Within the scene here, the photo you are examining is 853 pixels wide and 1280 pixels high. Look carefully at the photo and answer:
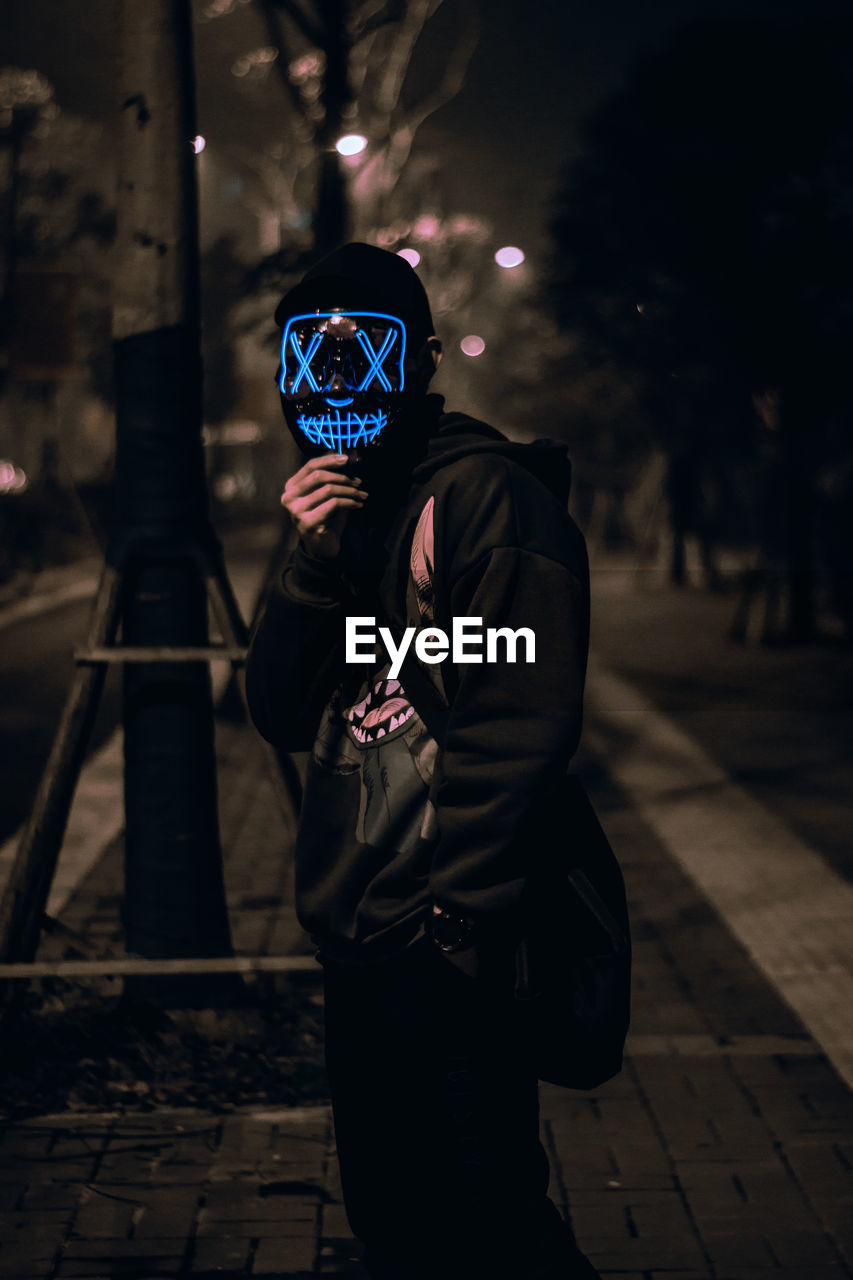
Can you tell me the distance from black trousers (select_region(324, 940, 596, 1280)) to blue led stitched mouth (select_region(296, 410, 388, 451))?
0.80 meters

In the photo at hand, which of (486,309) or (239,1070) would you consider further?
(486,309)

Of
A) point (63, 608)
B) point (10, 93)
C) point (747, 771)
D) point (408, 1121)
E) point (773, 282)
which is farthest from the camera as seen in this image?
point (10, 93)

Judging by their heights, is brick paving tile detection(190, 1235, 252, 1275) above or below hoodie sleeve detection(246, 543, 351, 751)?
below

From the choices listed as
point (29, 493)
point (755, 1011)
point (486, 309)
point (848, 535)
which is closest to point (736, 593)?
point (848, 535)

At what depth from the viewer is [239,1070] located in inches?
191

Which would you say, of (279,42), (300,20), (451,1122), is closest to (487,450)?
(451,1122)

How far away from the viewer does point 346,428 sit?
2.53 m

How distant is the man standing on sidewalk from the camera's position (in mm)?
2295

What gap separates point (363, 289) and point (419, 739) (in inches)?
28.5

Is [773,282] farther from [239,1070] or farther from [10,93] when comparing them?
[10,93]

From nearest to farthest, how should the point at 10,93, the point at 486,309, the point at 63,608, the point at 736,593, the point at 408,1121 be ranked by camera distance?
the point at 408,1121 < the point at 63,608 < the point at 736,593 < the point at 10,93 < the point at 486,309

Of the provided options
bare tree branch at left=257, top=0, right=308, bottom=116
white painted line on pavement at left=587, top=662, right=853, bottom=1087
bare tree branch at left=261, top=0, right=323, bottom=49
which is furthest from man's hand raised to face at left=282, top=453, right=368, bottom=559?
bare tree branch at left=257, top=0, right=308, bottom=116

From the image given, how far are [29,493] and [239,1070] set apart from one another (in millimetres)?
30476

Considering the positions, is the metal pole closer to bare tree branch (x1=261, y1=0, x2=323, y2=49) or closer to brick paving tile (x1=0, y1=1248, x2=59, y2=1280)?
brick paving tile (x1=0, y1=1248, x2=59, y2=1280)
